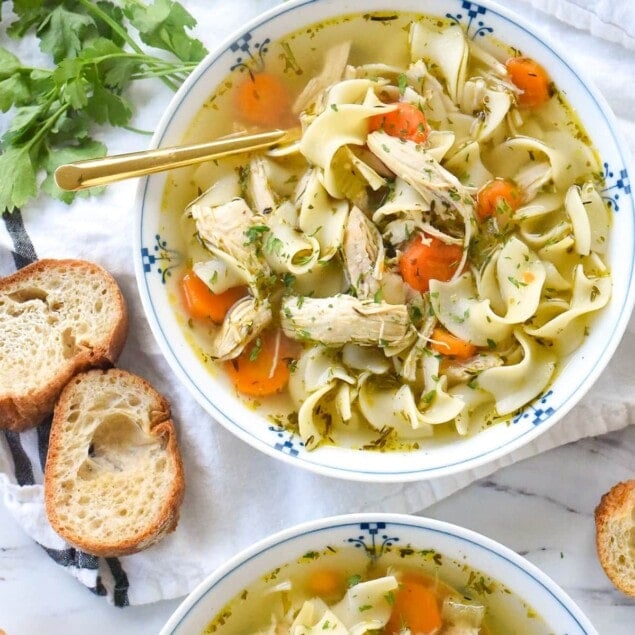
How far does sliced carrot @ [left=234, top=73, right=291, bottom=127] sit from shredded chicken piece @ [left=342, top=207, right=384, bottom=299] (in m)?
0.55

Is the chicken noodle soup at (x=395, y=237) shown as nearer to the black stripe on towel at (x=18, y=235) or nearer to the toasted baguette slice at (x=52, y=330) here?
the toasted baguette slice at (x=52, y=330)

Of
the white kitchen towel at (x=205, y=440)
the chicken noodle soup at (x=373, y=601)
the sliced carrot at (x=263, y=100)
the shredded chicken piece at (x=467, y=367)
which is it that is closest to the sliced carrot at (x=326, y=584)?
the chicken noodle soup at (x=373, y=601)

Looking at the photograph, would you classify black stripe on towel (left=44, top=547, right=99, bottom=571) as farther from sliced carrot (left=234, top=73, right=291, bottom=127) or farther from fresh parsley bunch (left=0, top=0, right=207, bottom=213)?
sliced carrot (left=234, top=73, right=291, bottom=127)

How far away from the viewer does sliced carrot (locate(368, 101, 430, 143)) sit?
366 cm

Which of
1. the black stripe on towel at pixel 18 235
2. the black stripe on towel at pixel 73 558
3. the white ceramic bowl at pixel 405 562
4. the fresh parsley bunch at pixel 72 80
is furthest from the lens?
the black stripe on towel at pixel 18 235

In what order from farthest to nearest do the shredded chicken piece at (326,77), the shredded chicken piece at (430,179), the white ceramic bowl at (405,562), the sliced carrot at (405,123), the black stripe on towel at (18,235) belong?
the black stripe on towel at (18,235) → the shredded chicken piece at (326,77) → the sliced carrot at (405,123) → the shredded chicken piece at (430,179) → the white ceramic bowl at (405,562)

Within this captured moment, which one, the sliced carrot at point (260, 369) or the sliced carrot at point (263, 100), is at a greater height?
the sliced carrot at point (263, 100)

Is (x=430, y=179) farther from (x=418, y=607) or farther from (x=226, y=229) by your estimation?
(x=418, y=607)

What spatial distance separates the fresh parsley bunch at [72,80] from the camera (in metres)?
3.90

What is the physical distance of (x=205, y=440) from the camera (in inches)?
158

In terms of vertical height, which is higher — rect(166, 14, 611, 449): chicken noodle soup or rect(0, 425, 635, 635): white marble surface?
rect(166, 14, 611, 449): chicken noodle soup

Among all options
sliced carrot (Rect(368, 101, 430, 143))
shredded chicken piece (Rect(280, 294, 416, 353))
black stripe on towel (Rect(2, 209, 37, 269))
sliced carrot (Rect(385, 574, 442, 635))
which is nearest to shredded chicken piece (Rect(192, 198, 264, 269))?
shredded chicken piece (Rect(280, 294, 416, 353))

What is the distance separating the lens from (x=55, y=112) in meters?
4.00

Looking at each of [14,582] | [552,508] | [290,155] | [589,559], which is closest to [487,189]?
[290,155]
